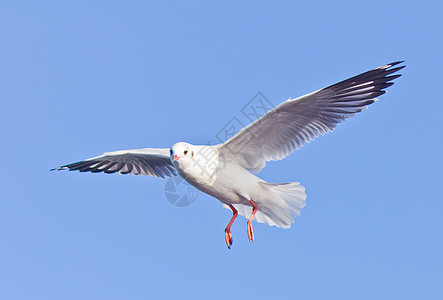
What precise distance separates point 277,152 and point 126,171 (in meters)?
2.87

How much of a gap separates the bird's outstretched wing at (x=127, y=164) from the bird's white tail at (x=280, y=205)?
1.47m

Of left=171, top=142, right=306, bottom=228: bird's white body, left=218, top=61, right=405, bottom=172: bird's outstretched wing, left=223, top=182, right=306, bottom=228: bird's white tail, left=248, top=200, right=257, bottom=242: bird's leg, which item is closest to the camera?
left=171, top=142, right=306, bottom=228: bird's white body

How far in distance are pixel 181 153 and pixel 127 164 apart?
9.03 ft

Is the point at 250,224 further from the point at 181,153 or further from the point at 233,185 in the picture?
the point at 181,153

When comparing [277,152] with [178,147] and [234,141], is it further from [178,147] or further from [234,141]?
[178,147]

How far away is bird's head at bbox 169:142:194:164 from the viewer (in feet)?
25.1

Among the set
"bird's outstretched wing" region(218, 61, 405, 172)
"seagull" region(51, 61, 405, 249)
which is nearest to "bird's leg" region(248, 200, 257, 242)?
"seagull" region(51, 61, 405, 249)

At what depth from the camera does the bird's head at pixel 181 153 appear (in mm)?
7641

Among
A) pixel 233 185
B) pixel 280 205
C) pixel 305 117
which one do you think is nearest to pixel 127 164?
pixel 233 185

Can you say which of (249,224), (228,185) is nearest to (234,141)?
(228,185)

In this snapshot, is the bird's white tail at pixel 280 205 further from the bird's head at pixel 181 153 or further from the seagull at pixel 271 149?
the bird's head at pixel 181 153

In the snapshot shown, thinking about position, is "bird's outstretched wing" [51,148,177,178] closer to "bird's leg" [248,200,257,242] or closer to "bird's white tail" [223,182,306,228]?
"bird's white tail" [223,182,306,228]

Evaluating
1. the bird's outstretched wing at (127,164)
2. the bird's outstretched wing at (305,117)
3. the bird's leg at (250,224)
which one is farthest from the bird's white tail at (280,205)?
the bird's outstretched wing at (127,164)

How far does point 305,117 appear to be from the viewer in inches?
321
